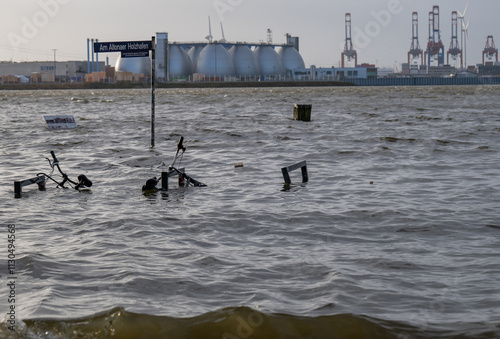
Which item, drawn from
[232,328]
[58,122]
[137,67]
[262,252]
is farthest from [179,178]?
[137,67]

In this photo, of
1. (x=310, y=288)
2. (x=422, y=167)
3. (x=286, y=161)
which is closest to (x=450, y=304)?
(x=310, y=288)

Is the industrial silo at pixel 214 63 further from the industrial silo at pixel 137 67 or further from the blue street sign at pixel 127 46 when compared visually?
the blue street sign at pixel 127 46

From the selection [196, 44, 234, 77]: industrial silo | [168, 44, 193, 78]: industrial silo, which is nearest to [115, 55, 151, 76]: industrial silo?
[168, 44, 193, 78]: industrial silo

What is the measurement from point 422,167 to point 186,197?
18.9 ft

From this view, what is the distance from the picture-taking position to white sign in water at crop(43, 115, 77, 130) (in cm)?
2812

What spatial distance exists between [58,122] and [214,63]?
168 meters

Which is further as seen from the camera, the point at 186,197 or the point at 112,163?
the point at 112,163

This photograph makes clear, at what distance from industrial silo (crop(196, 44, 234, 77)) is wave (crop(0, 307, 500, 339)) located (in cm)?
18910

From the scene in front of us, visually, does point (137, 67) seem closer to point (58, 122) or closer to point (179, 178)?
point (58, 122)

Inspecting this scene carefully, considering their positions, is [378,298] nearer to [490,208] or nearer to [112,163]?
[490,208]

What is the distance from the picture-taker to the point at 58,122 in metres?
28.5

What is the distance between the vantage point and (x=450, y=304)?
590cm

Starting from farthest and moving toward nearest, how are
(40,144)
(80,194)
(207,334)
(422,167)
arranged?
1. (40,144)
2. (422,167)
3. (80,194)
4. (207,334)

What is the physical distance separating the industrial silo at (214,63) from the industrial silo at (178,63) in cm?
305
